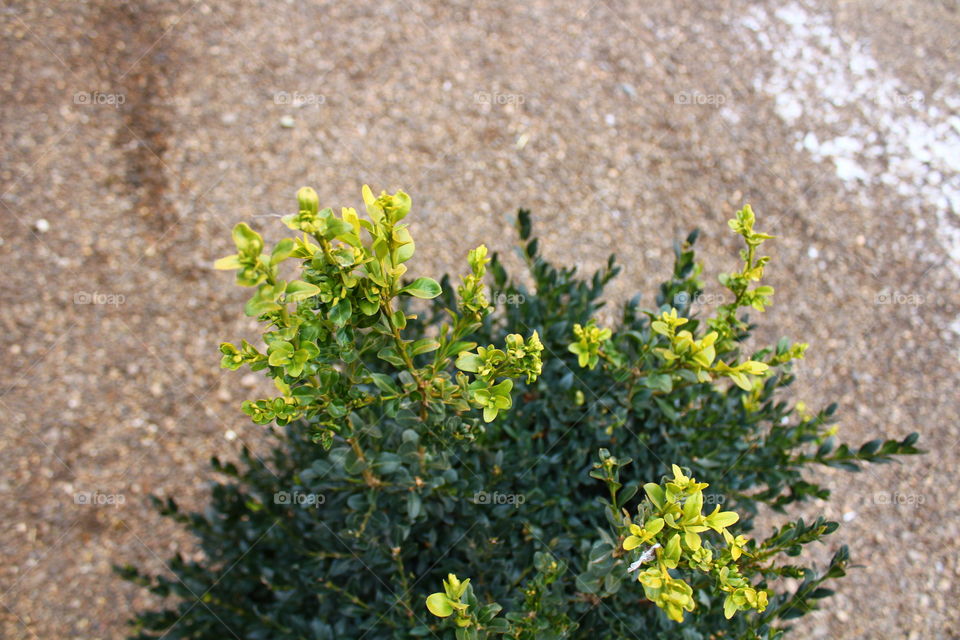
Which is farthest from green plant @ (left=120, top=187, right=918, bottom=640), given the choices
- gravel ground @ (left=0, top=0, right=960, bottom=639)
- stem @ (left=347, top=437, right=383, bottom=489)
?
gravel ground @ (left=0, top=0, right=960, bottom=639)

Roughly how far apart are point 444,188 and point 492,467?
2.28 metres

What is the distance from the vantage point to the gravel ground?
3.37m

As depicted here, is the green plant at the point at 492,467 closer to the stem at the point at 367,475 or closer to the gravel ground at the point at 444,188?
the stem at the point at 367,475

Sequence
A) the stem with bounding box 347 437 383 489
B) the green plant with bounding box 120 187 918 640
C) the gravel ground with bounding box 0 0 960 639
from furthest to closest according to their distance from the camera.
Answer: the gravel ground with bounding box 0 0 960 639 → the stem with bounding box 347 437 383 489 → the green plant with bounding box 120 187 918 640

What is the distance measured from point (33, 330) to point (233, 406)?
1083mm

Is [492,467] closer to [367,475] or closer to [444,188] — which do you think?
[367,475]

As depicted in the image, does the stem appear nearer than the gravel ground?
Yes

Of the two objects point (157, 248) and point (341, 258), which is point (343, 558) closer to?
point (341, 258)

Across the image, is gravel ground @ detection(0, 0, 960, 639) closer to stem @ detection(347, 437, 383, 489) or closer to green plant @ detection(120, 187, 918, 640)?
green plant @ detection(120, 187, 918, 640)

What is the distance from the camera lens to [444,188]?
13.4ft

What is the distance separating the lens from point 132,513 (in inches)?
130

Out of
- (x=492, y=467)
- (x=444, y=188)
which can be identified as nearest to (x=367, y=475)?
(x=492, y=467)

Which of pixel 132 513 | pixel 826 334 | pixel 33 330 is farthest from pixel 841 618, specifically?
pixel 33 330

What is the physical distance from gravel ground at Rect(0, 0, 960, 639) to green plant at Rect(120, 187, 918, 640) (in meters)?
0.94
